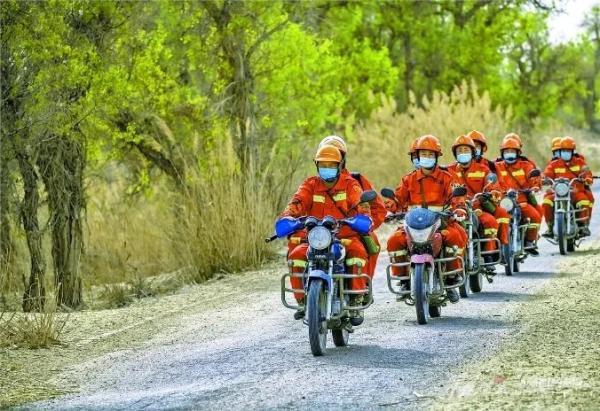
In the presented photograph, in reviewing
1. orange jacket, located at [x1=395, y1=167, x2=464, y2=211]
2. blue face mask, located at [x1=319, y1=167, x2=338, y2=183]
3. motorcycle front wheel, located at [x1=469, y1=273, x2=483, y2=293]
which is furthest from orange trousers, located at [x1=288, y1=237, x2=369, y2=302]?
motorcycle front wheel, located at [x1=469, y1=273, x2=483, y2=293]

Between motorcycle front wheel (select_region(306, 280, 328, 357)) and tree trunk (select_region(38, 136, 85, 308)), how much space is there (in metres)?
7.23

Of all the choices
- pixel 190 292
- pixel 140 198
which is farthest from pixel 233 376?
pixel 140 198

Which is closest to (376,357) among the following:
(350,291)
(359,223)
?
(350,291)

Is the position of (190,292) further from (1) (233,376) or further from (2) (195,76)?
(2) (195,76)

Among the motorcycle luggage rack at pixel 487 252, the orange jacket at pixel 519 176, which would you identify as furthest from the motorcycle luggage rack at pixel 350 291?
the orange jacket at pixel 519 176

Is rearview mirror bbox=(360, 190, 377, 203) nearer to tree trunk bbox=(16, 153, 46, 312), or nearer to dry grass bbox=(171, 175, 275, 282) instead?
tree trunk bbox=(16, 153, 46, 312)

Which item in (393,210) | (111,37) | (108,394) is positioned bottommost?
(108,394)

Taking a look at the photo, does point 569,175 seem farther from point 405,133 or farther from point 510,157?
point 405,133

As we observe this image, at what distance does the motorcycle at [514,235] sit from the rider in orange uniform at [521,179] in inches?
8.8

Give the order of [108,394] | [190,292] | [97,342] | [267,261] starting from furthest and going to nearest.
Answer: [267,261] → [190,292] → [97,342] → [108,394]

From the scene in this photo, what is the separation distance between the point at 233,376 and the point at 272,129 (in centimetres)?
1766

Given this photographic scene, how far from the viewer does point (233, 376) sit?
9805 mm

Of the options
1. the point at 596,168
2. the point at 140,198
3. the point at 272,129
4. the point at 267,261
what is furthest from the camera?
the point at 596,168

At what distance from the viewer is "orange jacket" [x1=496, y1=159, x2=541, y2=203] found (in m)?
18.5
